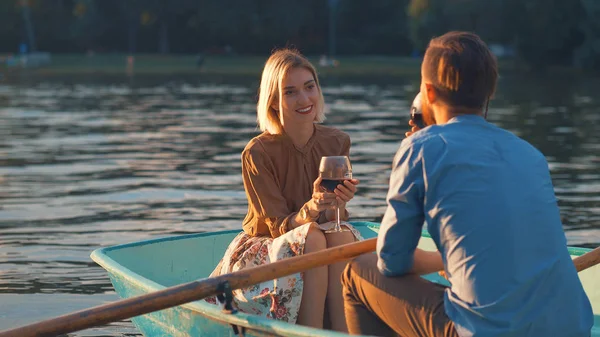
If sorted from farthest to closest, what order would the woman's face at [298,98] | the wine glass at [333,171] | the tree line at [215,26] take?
the tree line at [215,26], the woman's face at [298,98], the wine glass at [333,171]

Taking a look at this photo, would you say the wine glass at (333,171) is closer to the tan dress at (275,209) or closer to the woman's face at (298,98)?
the tan dress at (275,209)

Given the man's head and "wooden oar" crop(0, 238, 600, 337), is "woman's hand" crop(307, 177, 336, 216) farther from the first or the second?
the man's head

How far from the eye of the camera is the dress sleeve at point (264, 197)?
6.14 meters

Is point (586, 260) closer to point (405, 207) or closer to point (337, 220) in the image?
point (337, 220)

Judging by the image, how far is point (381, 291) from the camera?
182 inches

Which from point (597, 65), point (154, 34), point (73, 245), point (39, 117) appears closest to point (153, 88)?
point (39, 117)

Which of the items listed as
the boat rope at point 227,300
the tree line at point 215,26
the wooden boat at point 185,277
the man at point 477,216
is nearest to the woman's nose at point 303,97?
the wooden boat at point 185,277

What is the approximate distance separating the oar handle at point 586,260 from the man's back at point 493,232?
4.04 ft

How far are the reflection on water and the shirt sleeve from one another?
3.33 meters

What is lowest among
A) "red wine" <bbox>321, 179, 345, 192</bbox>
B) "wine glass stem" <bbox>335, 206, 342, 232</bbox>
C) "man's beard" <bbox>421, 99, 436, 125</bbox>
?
"wine glass stem" <bbox>335, 206, 342, 232</bbox>

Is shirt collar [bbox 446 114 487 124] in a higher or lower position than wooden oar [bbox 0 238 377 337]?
higher

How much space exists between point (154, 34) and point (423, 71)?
8681cm

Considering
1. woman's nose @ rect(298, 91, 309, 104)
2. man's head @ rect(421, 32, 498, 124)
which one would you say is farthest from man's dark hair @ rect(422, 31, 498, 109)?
woman's nose @ rect(298, 91, 309, 104)

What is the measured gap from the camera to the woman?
582 centimetres
